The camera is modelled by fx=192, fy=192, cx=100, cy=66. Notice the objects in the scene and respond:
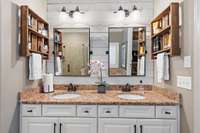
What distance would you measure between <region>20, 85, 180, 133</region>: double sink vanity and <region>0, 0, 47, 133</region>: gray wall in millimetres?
149

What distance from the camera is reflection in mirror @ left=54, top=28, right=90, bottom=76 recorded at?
9.93 ft

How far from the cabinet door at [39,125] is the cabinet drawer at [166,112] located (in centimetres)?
116

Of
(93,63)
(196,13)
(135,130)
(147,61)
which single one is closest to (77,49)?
(93,63)

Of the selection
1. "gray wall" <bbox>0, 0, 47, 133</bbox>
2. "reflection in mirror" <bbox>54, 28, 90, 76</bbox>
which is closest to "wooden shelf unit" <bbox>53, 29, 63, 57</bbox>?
"reflection in mirror" <bbox>54, 28, 90, 76</bbox>

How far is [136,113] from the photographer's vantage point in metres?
2.16

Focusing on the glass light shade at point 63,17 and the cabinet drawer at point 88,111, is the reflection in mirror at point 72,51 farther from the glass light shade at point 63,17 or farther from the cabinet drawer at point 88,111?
the cabinet drawer at point 88,111

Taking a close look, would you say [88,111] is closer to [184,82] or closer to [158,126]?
[158,126]

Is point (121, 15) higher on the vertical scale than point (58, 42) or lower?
higher

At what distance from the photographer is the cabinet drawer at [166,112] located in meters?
2.12

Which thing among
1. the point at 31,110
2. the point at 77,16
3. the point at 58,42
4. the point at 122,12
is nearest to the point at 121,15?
the point at 122,12

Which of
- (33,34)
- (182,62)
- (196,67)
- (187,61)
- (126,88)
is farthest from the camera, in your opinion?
(126,88)

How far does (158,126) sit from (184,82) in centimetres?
58

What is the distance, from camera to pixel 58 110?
2199 millimetres

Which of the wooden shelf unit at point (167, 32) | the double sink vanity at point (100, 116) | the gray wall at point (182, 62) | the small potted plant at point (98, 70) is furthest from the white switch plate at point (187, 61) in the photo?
the small potted plant at point (98, 70)
